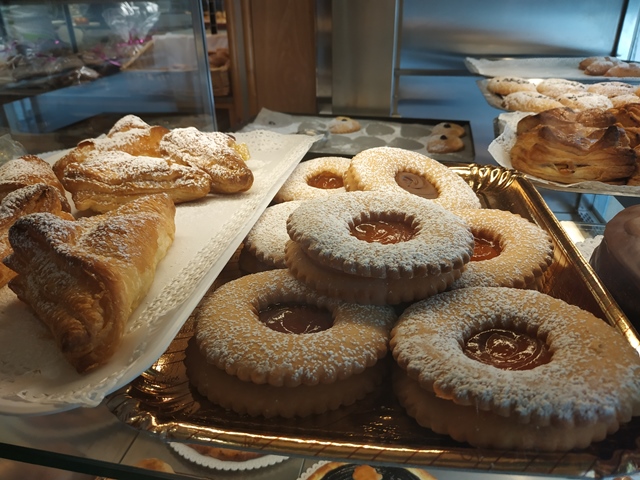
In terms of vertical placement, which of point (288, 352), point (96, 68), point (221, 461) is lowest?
point (221, 461)

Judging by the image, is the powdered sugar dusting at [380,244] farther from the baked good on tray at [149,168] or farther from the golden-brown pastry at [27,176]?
the golden-brown pastry at [27,176]

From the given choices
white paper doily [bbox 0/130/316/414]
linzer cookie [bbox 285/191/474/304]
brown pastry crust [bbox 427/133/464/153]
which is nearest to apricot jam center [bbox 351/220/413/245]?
linzer cookie [bbox 285/191/474/304]

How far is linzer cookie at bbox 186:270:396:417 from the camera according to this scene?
2.04 feet

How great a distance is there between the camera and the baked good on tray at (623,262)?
77 centimetres

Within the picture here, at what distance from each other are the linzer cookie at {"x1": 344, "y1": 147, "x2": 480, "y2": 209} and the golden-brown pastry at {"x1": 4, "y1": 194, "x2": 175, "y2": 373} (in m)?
0.49

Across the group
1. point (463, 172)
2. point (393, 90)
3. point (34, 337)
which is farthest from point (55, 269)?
point (393, 90)

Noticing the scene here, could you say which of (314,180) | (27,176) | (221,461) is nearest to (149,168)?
(27,176)

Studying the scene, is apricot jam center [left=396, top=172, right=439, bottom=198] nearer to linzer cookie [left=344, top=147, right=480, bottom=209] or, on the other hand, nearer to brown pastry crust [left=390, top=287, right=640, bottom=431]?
linzer cookie [left=344, top=147, right=480, bottom=209]

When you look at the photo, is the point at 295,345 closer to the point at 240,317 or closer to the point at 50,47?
the point at 240,317

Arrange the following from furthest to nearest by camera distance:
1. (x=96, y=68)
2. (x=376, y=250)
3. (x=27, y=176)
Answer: (x=96, y=68)
(x=27, y=176)
(x=376, y=250)

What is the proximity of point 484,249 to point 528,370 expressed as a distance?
368mm

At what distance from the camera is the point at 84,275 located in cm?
64

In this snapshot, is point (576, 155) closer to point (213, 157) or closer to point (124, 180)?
point (213, 157)

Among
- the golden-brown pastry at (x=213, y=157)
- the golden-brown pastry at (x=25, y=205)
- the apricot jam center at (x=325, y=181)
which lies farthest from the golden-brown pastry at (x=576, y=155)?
the golden-brown pastry at (x=25, y=205)
